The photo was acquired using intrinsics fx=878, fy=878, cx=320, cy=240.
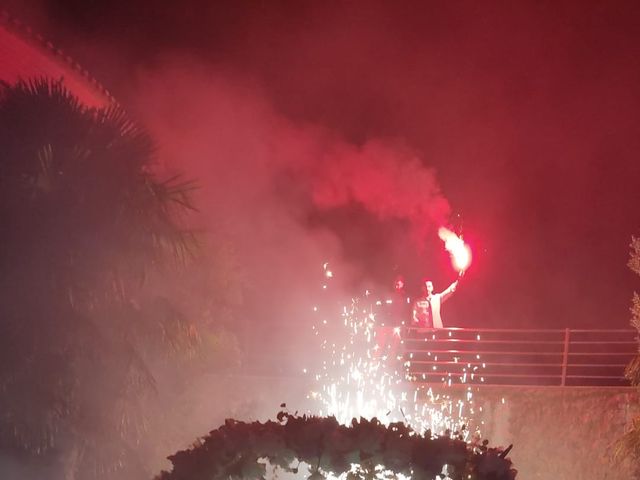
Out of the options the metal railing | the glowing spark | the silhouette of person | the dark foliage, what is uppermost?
the glowing spark

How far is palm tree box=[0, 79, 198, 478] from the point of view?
23.2ft

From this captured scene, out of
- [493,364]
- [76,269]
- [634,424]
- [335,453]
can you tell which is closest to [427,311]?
[493,364]

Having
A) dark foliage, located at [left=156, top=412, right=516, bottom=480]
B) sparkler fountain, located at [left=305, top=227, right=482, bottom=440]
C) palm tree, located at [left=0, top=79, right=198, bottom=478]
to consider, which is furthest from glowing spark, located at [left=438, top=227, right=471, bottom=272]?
dark foliage, located at [left=156, top=412, right=516, bottom=480]

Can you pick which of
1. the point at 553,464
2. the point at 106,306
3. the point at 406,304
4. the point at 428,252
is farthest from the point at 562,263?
the point at 106,306

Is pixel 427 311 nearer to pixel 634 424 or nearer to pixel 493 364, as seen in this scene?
pixel 493 364

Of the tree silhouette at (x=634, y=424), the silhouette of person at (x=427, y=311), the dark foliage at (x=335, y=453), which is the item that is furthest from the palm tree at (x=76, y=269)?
the silhouette of person at (x=427, y=311)

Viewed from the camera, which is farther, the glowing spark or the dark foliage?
the glowing spark

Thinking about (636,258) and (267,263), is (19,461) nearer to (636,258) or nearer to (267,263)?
(636,258)

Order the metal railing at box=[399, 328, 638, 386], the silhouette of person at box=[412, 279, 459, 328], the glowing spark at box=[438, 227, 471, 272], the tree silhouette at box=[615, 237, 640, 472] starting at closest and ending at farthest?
the tree silhouette at box=[615, 237, 640, 472] → the metal railing at box=[399, 328, 638, 386] → the silhouette of person at box=[412, 279, 459, 328] → the glowing spark at box=[438, 227, 471, 272]

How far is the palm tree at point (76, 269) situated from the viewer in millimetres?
7086

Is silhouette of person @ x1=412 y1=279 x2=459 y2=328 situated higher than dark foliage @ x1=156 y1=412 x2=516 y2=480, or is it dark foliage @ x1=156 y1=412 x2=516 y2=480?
silhouette of person @ x1=412 y1=279 x2=459 y2=328

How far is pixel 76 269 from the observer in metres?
7.39

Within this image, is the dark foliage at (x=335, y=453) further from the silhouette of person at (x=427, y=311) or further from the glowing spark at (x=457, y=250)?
the glowing spark at (x=457, y=250)

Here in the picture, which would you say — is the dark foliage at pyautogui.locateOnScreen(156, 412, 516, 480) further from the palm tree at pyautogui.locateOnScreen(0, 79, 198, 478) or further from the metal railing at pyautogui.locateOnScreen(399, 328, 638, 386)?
the metal railing at pyautogui.locateOnScreen(399, 328, 638, 386)
